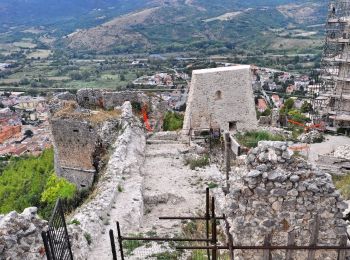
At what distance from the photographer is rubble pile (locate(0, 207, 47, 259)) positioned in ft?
20.0

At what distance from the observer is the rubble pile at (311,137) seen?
2284 cm

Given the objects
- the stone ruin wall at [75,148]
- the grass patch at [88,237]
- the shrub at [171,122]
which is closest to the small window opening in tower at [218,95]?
the shrub at [171,122]

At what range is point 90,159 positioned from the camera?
52.1ft

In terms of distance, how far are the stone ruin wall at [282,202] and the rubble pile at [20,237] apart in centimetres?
310

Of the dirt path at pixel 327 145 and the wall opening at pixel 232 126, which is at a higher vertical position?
the wall opening at pixel 232 126

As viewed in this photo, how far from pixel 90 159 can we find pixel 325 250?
1132cm

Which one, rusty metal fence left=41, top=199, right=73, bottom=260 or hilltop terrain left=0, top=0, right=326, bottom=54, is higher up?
rusty metal fence left=41, top=199, right=73, bottom=260

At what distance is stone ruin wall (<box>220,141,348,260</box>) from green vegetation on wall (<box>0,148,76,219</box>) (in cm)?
895

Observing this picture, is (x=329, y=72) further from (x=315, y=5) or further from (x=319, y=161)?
(x=315, y=5)

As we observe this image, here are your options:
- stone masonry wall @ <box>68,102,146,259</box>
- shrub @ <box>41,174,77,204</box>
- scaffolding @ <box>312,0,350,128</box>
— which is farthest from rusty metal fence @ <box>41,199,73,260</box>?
scaffolding @ <box>312,0,350,128</box>

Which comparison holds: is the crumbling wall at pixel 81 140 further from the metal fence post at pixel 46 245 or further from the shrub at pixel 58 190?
the metal fence post at pixel 46 245

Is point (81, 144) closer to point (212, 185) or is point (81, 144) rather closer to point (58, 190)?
point (58, 190)

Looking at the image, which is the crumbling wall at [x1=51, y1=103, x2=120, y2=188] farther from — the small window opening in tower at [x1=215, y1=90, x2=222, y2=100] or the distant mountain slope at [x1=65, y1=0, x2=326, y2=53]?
the distant mountain slope at [x1=65, y1=0, x2=326, y2=53]

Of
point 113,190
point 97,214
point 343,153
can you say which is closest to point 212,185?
point 113,190
